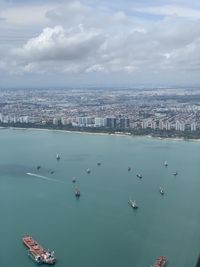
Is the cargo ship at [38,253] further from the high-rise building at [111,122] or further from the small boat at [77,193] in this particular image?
the high-rise building at [111,122]

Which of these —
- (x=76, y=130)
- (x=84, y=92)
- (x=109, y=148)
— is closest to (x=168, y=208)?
(x=109, y=148)

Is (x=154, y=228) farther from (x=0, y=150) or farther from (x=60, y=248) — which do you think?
(x=0, y=150)

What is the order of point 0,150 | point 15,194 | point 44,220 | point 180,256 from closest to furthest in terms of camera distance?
point 180,256 → point 44,220 → point 15,194 → point 0,150

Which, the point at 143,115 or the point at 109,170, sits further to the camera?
the point at 143,115

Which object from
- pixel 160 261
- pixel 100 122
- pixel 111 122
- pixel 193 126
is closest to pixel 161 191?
pixel 160 261

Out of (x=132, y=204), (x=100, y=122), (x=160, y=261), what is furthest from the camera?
(x=100, y=122)

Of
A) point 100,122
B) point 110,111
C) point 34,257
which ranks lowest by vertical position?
point 34,257

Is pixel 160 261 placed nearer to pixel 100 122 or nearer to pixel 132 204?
pixel 132 204
